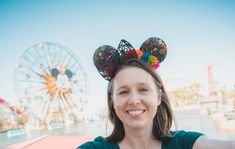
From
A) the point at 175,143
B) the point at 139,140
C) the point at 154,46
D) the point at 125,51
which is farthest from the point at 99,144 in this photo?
the point at 154,46

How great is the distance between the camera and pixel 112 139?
3.91ft

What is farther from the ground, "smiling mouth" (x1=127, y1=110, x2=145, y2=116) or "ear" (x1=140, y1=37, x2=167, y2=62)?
"ear" (x1=140, y1=37, x2=167, y2=62)

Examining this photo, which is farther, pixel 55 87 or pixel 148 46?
pixel 55 87

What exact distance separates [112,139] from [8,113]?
2785 centimetres

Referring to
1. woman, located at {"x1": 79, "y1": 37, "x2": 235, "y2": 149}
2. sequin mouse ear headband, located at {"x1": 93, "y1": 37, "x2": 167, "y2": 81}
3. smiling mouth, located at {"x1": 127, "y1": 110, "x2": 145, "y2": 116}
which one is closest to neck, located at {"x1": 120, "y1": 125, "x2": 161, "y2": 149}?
woman, located at {"x1": 79, "y1": 37, "x2": 235, "y2": 149}

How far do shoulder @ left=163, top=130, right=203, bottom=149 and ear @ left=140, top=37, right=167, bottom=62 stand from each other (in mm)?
414

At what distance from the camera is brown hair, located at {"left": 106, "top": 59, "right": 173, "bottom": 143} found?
1168mm

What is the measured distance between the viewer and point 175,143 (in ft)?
3.59

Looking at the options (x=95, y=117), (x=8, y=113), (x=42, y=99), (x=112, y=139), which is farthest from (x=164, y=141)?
(x=95, y=117)

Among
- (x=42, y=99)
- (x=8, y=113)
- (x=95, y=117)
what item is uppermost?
(x=42, y=99)

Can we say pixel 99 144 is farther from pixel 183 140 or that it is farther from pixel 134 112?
pixel 183 140

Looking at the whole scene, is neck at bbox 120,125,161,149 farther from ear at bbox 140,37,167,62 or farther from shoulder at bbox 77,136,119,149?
ear at bbox 140,37,167,62

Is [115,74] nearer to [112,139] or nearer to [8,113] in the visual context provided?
[112,139]

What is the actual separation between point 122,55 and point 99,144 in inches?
17.3
